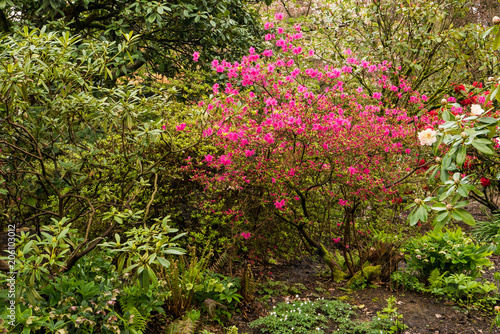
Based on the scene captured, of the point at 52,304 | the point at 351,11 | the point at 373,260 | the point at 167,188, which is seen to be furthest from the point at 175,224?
the point at 351,11

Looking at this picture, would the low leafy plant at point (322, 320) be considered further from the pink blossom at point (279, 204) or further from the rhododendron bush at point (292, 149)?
the pink blossom at point (279, 204)

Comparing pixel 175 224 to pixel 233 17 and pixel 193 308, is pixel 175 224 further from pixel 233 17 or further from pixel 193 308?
pixel 233 17

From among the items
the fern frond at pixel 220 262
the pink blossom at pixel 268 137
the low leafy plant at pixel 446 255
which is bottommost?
the fern frond at pixel 220 262

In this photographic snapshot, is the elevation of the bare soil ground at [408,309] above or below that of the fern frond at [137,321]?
below

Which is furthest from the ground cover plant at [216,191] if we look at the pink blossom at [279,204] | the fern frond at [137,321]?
the pink blossom at [279,204]

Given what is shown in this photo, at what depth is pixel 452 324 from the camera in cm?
336

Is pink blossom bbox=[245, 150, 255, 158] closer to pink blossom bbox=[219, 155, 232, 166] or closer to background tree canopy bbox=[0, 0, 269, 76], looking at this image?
pink blossom bbox=[219, 155, 232, 166]

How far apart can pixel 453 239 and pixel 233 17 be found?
15.2 ft

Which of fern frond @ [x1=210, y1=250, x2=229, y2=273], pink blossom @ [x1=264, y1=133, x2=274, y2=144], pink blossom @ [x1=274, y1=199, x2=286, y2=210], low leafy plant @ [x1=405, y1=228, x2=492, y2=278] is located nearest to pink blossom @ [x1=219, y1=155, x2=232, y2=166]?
pink blossom @ [x1=264, y1=133, x2=274, y2=144]

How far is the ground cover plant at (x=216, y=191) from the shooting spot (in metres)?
2.50

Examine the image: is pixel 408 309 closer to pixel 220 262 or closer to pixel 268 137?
pixel 220 262

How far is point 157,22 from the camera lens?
4.57 m

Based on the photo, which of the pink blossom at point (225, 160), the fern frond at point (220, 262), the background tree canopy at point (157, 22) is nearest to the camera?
the pink blossom at point (225, 160)

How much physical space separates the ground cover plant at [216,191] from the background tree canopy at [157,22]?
39 millimetres
